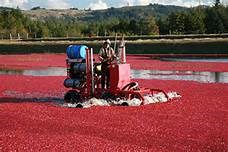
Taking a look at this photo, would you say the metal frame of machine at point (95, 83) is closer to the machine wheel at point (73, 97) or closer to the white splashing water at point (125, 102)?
the machine wheel at point (73, 97)

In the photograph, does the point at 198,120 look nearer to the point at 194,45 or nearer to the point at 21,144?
the point at 21,144

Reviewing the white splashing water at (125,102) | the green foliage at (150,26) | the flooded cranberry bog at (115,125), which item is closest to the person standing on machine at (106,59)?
the white splashing water at (125,102)

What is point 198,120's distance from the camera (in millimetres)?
14344

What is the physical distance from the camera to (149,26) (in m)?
103

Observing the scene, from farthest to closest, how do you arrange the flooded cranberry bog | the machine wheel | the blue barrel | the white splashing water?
the blue barrel
the machine wheel
the white splashing water
the flooded cranberry bog

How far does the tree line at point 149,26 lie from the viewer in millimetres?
93750

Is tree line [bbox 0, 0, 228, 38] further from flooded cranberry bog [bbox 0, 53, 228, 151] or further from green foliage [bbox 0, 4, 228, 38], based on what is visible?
flooded cranberry bog [bbox 0, 53, 228, 151]

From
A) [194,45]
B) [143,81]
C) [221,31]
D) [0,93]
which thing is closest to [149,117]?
[0,93]

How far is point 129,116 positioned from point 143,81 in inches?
472

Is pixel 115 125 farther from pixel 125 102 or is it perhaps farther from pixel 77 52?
pixel 77 52

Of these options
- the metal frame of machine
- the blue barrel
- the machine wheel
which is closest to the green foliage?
the blue barrel

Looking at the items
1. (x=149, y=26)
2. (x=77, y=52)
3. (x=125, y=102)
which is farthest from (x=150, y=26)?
(x=125, y=102)

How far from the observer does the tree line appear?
93.8 metres

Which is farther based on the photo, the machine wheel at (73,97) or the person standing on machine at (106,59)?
the machine wheel at (73,97)
